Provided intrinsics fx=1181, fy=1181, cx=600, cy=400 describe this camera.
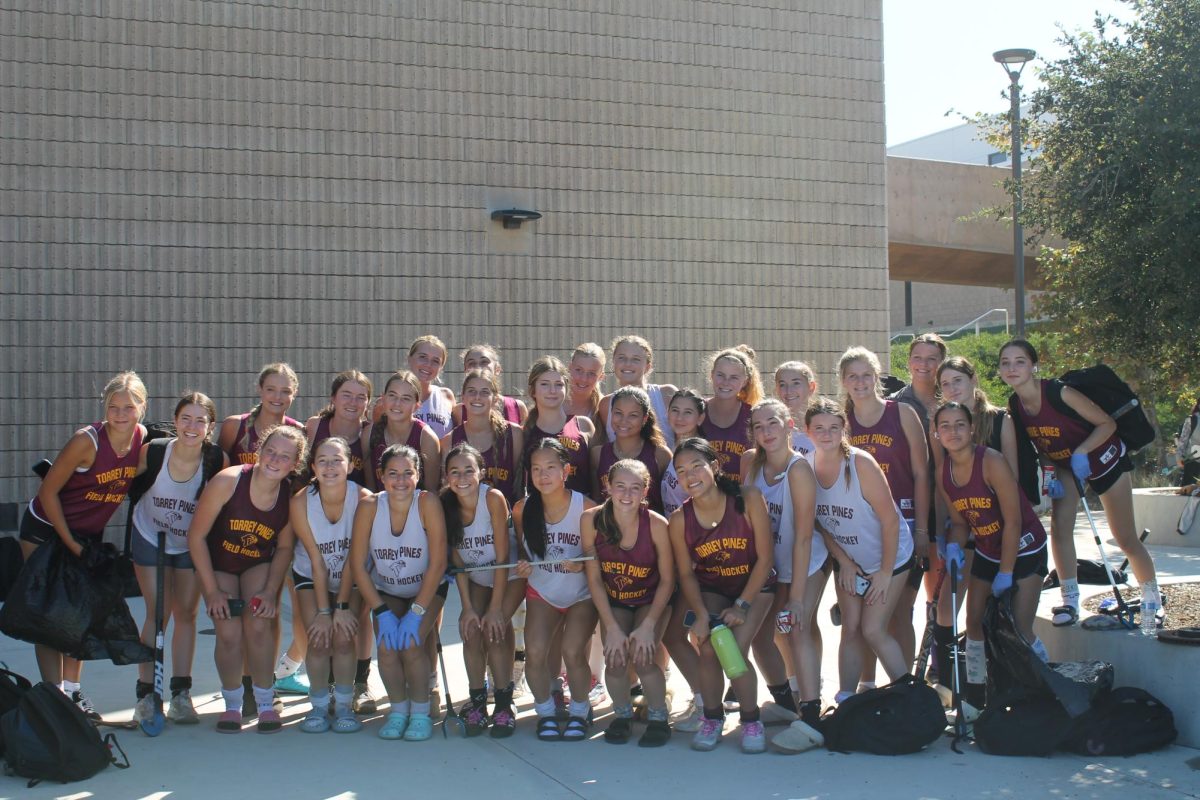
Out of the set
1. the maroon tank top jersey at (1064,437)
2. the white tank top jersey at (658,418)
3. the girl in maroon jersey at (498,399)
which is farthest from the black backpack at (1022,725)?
the girl in maroon jersey at (498,399)

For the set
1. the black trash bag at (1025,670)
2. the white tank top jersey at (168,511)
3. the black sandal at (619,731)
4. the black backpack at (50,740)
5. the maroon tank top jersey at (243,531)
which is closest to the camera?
the black backpack at (50,740)

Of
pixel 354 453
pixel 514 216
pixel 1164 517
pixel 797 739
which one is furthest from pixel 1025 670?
pixel 1164 517

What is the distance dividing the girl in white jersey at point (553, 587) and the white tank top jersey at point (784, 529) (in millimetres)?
845

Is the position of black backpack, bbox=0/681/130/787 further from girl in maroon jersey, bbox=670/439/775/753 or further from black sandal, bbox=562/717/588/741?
girl in maroon jersey, bbox=670/439/775/753

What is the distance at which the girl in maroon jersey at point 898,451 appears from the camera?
218 inches

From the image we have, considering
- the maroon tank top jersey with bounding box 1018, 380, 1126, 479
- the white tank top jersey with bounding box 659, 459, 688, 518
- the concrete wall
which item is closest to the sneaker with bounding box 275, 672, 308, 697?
the white tank top jersey with bounding box 659, 459, 688, 518

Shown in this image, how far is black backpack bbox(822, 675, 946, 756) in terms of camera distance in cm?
487

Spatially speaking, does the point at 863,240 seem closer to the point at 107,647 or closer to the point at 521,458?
the point at 521,458

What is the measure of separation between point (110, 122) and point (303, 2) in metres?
1.73

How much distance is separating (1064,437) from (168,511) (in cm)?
431

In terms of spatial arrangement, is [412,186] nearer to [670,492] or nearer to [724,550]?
[670,492]

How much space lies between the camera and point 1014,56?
1129cm

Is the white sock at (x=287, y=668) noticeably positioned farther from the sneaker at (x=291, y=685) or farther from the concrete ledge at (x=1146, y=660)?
the concrete ledge at (x=1146, y=660)

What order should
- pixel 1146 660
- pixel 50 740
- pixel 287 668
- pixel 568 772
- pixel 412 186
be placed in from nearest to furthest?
pixel 50 740 → pixel 568 772 → pixel 1146 660 → pixel 287 668 → pixel 412 186
